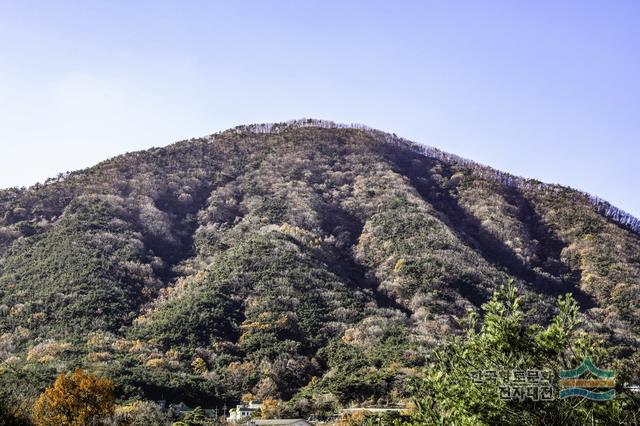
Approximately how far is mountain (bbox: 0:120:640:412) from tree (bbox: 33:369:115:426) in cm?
840

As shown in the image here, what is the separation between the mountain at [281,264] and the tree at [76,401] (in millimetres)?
8403

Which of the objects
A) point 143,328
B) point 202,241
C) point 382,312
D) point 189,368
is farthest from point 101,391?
point 202,241

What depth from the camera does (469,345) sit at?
40.8 feet

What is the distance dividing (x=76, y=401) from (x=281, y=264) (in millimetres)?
50085

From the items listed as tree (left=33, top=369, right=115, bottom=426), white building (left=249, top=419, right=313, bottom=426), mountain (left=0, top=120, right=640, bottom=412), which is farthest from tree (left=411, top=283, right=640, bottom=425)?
mountain (left=0, top=120, right=640, bottom=412)

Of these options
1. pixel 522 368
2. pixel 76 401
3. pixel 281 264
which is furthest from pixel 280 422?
pixel 281 264

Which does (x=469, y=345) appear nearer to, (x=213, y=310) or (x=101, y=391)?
(x=101, y=391)

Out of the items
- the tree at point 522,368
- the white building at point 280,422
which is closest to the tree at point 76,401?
the white building at point 280,422

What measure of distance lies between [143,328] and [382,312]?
103 ft

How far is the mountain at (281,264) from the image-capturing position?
231 feet

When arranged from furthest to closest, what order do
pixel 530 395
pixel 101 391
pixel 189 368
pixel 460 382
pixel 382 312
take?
pixel 382 312 < pixel 189 368 < pixel 101 391 < pixel 460 382 < pixel 530 395

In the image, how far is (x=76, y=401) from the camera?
151 feet

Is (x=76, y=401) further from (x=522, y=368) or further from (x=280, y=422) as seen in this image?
(x=522, y=368)

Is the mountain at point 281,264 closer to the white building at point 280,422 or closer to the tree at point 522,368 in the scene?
the white building at point 280,422
